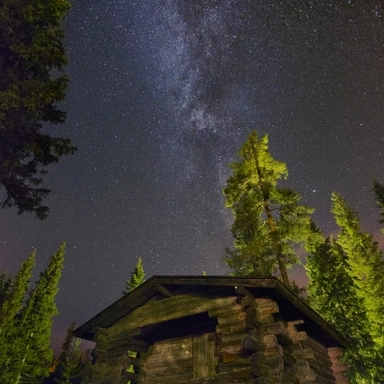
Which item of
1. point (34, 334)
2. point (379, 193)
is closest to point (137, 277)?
point (34, 334)

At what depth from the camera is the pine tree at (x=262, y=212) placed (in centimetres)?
1908

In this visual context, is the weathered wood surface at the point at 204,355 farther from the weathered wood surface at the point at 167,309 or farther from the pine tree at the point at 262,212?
the pine tree at the point at 262,212

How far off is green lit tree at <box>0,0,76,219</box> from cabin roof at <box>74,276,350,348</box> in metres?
5.43

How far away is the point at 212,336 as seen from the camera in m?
10.5

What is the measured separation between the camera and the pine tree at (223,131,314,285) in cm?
1908

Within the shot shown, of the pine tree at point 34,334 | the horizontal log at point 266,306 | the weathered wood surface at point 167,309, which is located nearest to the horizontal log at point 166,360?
the weathered wood surface at point 167,309

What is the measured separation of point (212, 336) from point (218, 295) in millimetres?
1809

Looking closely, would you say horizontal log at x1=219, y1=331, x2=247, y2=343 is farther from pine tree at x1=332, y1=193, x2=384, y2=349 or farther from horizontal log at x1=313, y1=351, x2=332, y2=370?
pine tree at x1=332, y1=193, x2=384, y2=349

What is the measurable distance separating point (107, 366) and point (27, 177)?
7.91m

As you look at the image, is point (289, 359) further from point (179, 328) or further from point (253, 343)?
point (179, 328)

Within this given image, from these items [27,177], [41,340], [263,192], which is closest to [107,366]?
[27,177]

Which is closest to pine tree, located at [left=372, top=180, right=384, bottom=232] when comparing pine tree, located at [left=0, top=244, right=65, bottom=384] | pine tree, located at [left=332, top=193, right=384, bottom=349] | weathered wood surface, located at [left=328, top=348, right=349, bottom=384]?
pine tree, located at [left=332, top=193, right=384, bottom=349]

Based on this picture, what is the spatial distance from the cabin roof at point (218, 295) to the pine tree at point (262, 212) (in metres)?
7.05

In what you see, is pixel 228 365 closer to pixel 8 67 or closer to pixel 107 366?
pixel 107 366
